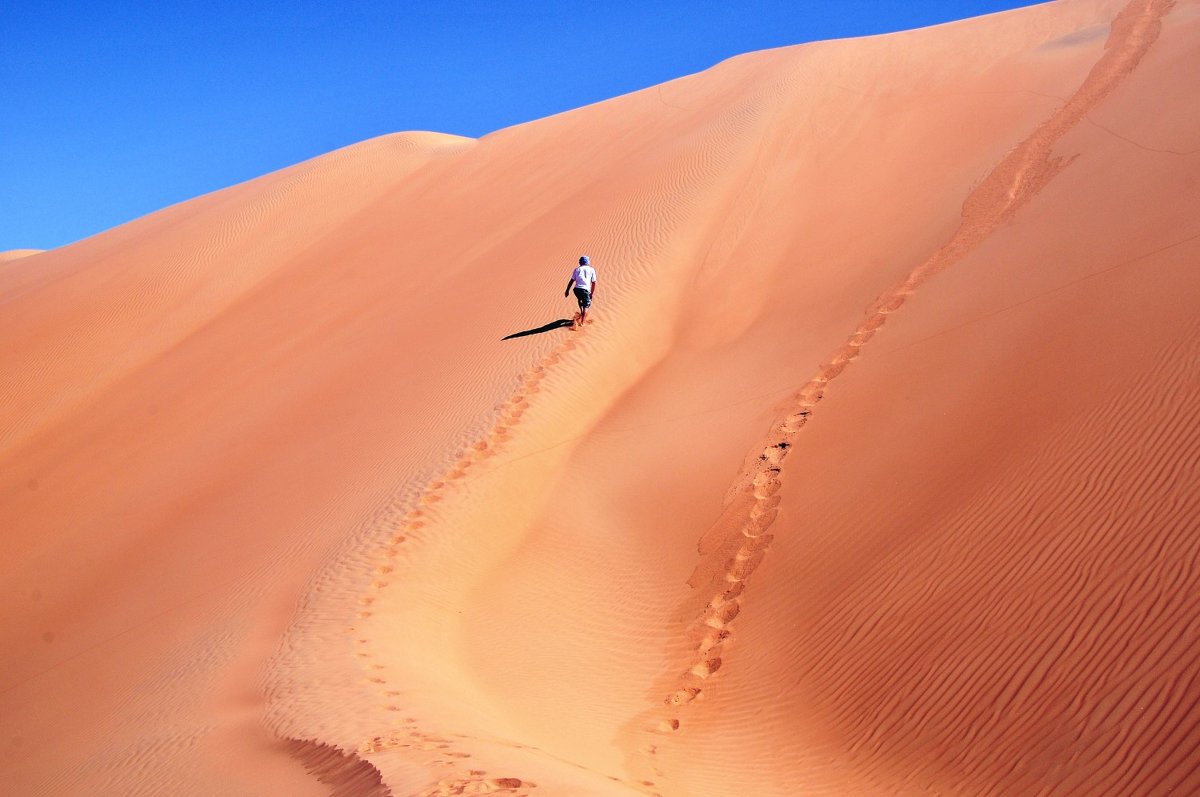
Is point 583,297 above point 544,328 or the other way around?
above

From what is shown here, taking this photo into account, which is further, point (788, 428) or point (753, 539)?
point (788, 428)

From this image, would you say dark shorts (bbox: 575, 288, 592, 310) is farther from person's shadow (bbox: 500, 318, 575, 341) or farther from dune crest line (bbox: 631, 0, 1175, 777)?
dune crest line (bbox: 631, 0, 1175, 777)

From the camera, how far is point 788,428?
11242mm

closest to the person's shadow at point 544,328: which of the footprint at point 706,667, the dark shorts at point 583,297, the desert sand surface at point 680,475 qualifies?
the desert sand surface at point 680,475

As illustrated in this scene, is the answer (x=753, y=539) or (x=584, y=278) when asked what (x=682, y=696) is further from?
(x=584, y=278)

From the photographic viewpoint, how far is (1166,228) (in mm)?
10938

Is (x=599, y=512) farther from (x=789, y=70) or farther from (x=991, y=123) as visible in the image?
(x=789, y=70)

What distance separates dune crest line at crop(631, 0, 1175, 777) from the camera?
27.1ft

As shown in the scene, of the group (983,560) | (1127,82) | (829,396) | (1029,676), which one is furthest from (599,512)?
(1127,82)

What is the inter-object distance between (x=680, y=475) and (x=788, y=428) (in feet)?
4.78

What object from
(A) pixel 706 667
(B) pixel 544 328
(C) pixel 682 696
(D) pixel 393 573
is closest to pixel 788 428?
(A) pixel 706 667

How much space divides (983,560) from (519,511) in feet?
19.3

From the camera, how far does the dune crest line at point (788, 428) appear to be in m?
8.25

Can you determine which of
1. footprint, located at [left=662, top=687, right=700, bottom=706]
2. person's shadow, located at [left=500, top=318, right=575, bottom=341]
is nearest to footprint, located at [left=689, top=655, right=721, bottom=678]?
footprint, located at [left=662, top=687, right=700, bottom=706]
